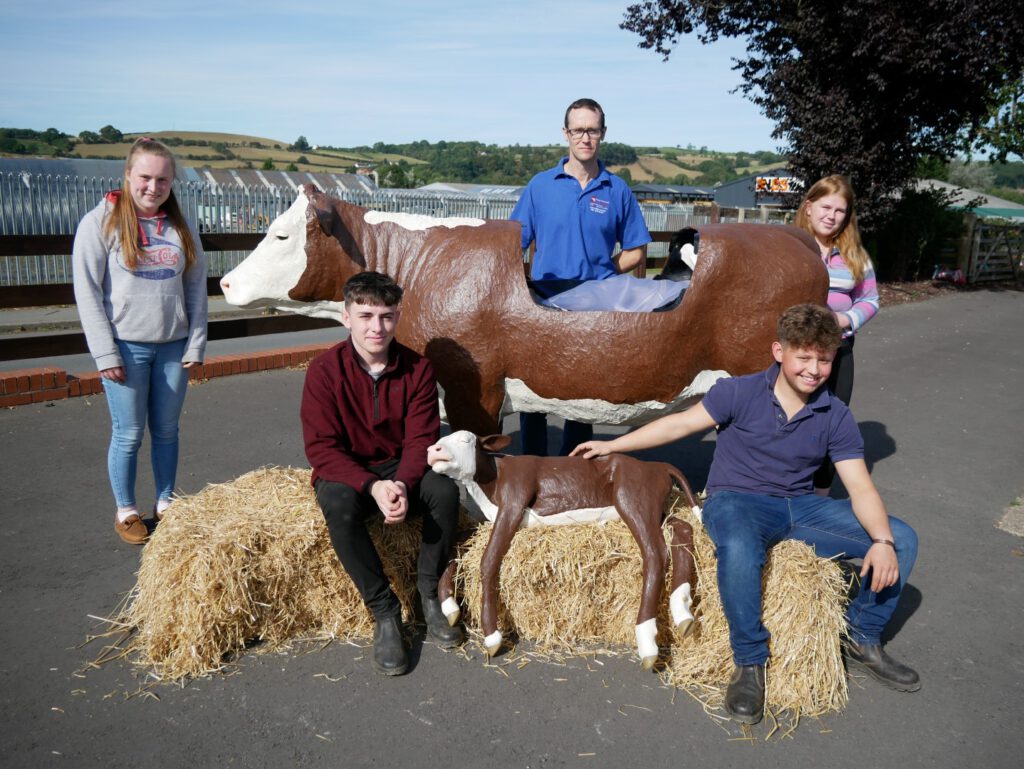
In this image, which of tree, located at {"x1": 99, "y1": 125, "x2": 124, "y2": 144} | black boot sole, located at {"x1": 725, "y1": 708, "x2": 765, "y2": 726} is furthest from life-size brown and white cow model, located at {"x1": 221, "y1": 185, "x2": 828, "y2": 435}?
tree, located at {"x1": 99, "y1": 125, "x2": 124, "y2": 144}

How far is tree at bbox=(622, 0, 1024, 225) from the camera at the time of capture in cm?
1159

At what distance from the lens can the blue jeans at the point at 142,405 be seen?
12.0ft

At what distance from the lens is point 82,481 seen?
4633mm

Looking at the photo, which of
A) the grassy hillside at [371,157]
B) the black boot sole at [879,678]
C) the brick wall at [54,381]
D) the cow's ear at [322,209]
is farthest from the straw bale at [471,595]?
the grassy hillside at [371,157]

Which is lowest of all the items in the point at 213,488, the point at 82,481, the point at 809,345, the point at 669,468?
the point at 82,481

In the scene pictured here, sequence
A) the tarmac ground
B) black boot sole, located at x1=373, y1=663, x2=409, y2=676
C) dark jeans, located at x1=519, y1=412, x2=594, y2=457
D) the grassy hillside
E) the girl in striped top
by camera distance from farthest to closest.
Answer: the grassy hillside < dark jeans, located at x1=519, y1=412, x2=594, y2=457 < the girl in striped top < black boot sole, located at x1=373, y1=663, x2=409, y2=676 < the tarmac ground

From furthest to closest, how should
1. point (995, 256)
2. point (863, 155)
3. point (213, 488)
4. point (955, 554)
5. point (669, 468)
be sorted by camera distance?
1. point (995, 256)
2. point (863, 155)
3. point (955, 554)
4. point (213, 488)
5. point (669, 468)

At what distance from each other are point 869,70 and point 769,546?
470 inches

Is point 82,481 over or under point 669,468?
under

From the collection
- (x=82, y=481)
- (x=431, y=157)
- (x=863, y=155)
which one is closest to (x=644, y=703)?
(x=82, y=481)

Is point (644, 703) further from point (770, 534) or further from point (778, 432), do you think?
point (778, 432)

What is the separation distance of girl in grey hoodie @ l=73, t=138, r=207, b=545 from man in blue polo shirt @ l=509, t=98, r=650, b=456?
1.64 m

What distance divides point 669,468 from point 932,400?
219 inches

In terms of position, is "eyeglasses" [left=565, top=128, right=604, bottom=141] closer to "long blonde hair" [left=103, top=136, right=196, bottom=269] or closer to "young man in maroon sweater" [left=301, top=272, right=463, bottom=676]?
"young man in maroon sweater" [left=301, top=272, right=463, bottom=676]
